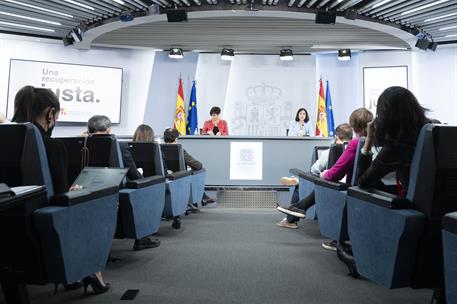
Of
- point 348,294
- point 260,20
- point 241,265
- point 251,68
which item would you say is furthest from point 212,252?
point 251,68

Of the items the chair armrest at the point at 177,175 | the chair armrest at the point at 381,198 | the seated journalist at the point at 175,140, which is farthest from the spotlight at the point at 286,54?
the chair armrest at the point at 381,198

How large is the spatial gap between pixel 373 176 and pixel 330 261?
4.40 ft

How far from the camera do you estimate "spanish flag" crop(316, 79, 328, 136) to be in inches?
336

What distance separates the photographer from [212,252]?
3506 millimetres

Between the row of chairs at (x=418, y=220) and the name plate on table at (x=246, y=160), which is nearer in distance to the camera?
the row of chairs at (x=418, y=220)

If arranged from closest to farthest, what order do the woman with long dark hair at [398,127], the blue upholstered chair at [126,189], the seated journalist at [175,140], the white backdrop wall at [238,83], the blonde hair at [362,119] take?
1. the woman with long dark hair at [398,127]
2. the blue upholstered chair at [126,189]
3. the blonde hair at [362,119]
4. the seated journalist at [175,140]
5. the white backdrop wall at [238,83]

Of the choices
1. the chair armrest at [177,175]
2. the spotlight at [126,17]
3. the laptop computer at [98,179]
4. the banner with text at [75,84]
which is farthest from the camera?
the banner with text at [75,84]

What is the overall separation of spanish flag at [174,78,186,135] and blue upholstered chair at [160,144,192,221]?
402 cm

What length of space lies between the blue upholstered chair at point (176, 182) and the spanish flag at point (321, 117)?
4.50 metres

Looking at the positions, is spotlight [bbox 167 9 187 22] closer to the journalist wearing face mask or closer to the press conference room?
the press conference room

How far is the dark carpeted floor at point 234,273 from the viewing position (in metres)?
2.38

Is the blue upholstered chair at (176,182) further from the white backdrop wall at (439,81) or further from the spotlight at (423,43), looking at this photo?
the white backdrop wall at (439,81)

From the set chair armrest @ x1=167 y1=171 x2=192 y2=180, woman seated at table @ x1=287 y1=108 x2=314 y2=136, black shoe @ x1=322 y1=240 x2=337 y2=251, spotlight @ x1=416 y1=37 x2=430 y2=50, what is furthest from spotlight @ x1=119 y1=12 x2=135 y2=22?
spotlight @ x1=416 y1=37 x2=430 y2=50

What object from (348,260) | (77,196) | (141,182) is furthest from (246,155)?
(77,196)
